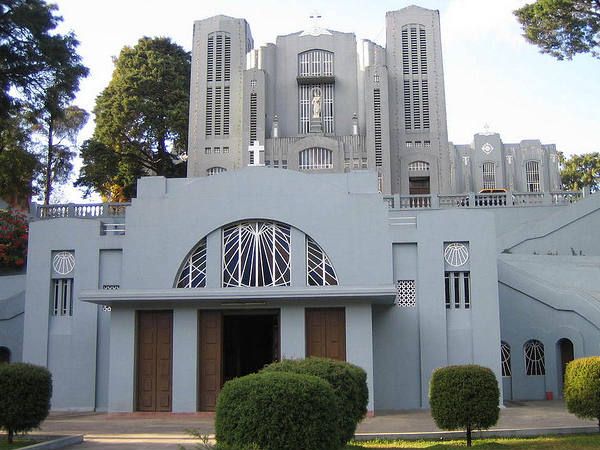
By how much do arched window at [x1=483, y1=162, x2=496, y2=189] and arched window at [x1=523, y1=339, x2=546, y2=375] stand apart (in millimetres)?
32448

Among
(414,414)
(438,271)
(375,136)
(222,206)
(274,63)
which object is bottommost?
(414,414)

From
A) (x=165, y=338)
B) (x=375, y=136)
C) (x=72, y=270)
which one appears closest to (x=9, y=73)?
(x=72, y=270)

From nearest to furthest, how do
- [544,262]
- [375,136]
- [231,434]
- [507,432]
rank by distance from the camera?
1. [231,434]
2. [507,432]
3. [544,262]
4. [375,136]

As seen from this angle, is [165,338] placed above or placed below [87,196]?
below

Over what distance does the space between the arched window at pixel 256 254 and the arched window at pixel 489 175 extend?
37.4 metres

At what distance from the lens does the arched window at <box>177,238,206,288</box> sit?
2072cm

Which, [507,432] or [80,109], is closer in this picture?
[507,432]

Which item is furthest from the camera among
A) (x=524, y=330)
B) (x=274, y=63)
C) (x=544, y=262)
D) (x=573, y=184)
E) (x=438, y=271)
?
(x=573, y=184)

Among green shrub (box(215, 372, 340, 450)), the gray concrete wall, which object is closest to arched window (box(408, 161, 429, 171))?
the gray concrete wall

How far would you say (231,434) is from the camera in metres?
9.68

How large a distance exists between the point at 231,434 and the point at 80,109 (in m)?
37.0

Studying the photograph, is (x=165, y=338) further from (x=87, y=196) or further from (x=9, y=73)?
(x=87, y=196)

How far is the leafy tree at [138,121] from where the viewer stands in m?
41.9

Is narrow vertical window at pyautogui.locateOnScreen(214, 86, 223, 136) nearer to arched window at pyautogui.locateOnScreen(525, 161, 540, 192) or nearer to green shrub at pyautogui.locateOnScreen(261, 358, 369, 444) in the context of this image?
arched window at pyautogui.locateOnScreen(525, 161, 540, 192)
